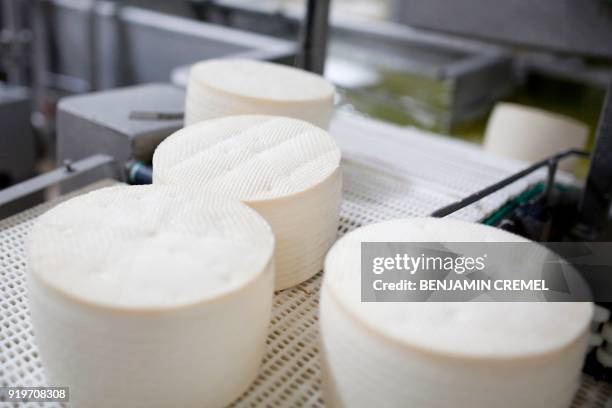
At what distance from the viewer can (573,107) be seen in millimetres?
5656

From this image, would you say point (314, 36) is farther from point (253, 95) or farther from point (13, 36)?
point (13, 36)

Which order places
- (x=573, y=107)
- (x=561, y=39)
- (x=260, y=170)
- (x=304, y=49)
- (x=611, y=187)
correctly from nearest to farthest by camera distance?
(x=260, y=170)
(x=611, y=187)
(x=304, y=49)
(x=561, y=39)
(x=573, y=107)

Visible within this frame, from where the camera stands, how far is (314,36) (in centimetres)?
262

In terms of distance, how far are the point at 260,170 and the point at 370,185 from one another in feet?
2.06

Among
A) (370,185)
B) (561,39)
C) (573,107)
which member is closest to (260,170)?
(370,185)

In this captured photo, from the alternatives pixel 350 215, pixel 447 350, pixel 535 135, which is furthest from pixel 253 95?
pixel 535 135

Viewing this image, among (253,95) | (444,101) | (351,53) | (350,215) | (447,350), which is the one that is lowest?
(444,101)

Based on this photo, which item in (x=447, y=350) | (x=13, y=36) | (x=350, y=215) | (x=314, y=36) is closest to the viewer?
(x=447, y=350)

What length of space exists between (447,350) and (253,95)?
1.11m

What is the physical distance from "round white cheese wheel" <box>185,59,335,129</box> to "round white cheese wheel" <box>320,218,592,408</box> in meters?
0.85

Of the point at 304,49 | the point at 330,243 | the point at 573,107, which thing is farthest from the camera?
the point at 573,107

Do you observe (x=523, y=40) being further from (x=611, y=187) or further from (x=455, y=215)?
(x=455, y=215)

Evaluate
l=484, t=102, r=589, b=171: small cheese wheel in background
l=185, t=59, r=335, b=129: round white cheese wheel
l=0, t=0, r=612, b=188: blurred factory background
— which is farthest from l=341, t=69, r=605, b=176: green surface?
l=185, t=59, r=335, b=129: round white cheese wheel

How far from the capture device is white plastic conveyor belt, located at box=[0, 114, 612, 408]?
113 cm
